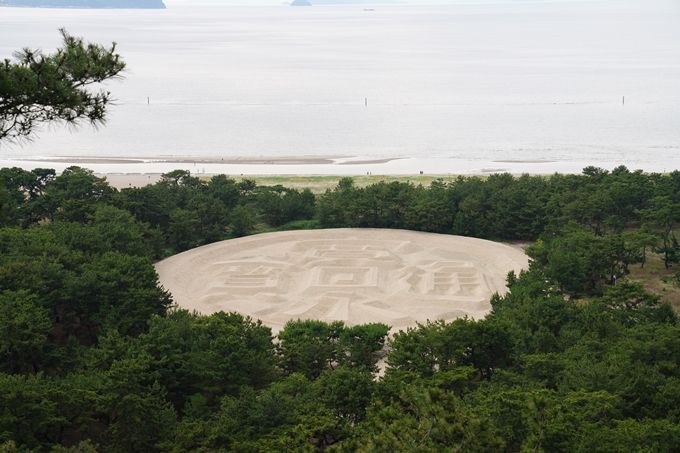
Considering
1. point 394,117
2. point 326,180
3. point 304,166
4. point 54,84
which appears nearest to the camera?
point 54,84

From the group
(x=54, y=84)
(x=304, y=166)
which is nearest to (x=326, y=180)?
(x=304, y=166)

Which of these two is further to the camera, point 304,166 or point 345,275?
point 304,166

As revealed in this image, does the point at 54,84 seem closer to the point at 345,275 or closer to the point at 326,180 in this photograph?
the point at 345,275

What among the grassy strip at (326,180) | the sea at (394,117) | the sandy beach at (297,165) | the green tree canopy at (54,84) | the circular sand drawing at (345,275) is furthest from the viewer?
A: the sea at (394,117)

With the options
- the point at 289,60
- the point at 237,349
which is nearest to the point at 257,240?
the point at 237,349

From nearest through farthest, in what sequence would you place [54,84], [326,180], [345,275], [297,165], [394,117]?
[54,84] → [345,275] → [326,180] → [297,165] → [394,117]

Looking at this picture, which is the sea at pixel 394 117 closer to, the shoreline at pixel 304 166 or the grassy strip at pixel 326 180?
the shoreline at pixel 304 166

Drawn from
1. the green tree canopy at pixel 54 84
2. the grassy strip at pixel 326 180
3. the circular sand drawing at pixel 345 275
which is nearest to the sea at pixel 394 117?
the grassy strip at pixel 326 180

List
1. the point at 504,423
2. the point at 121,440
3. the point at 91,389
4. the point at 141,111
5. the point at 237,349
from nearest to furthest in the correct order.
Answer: the point at 504,423
the point at 121,440
the point at 91,389
the point at 237,349
the point at 141,111

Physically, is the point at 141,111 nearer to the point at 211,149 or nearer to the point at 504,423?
the point at 211,149
